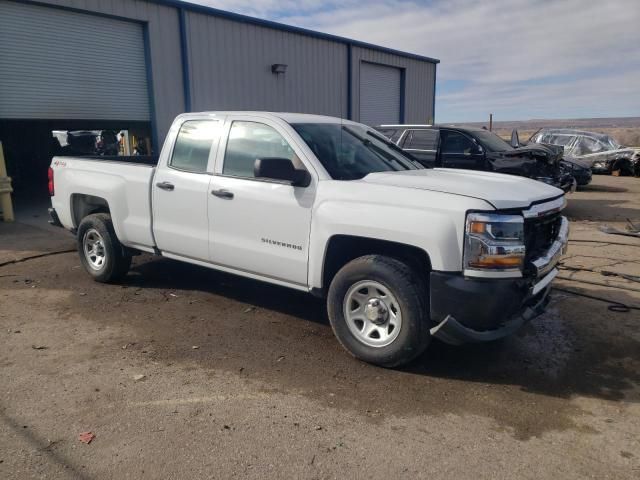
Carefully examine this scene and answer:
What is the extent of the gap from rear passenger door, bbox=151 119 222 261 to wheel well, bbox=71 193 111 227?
1221mm

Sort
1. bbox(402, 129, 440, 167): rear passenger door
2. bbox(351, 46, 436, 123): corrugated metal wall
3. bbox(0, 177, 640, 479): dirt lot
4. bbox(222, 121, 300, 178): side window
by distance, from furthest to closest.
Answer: bbox(351, 46, 436, 123): corrugated metal wall < bbox(402, 129, 440, 167): rear passenger door < bbox(222, 121, 300, 178): side window < bbox(0, 177, 640, 479): dirt lot

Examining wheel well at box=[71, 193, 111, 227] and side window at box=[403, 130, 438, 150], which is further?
side window at box=[403, 130, 438, 150]

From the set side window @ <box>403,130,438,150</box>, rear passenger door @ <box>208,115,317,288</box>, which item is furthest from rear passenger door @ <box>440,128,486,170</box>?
rear passenger door @ <box>208,115,317,288</box>

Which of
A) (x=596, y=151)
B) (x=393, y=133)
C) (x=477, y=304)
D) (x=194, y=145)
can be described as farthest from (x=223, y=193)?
(x=596, y=151)

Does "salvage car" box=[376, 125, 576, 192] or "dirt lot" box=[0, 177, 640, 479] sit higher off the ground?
"salvage car" box=[376, 125, 576, 192]

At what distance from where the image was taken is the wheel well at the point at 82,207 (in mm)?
6045

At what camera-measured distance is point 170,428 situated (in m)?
3.11

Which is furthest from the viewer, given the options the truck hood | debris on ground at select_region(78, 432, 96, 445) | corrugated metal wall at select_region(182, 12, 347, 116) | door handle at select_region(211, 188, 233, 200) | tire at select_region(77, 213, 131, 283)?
corrugated metal wall at select_region(182, 12, 347, 116)

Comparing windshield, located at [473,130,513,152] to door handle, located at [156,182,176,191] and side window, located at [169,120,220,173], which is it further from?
door handle, located at [156,182,176,191]

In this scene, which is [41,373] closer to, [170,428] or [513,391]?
[170,428]

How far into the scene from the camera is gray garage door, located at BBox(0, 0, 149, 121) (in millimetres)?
10367

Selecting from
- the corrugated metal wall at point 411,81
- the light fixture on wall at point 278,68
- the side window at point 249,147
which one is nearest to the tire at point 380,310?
the side window at point 249,147

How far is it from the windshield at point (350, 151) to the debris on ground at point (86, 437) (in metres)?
2.44

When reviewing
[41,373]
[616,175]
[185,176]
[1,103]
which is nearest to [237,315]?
[185,176]
